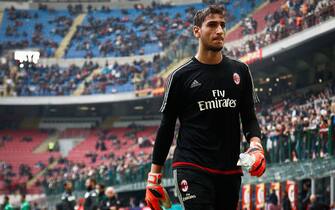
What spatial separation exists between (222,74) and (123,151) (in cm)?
4071

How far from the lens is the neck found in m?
5.99

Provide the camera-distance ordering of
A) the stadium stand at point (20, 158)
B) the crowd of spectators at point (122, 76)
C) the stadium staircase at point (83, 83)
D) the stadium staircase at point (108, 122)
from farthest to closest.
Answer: the stadium staircase at point (108, 122), the stadium staircase at point (83, 83), the crowd of spectators at point (122, 76), the stadium stand at point (20, 158)

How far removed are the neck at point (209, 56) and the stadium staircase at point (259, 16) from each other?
31941mm

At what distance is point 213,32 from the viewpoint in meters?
5.89

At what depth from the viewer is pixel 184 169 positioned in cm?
596

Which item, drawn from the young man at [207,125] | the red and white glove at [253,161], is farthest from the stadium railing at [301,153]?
the red and white glove at [253,161]

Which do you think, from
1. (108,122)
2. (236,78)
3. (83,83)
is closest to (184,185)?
(236,78)

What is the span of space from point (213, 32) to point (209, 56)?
0.65ft

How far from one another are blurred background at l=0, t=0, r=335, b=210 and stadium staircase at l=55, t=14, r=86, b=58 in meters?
0.08

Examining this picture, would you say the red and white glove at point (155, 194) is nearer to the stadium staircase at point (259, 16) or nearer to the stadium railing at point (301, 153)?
the stadium railing at point (301, 153)

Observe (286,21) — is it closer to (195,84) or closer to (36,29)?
(195,84)

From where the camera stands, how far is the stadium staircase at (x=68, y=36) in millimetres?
57375

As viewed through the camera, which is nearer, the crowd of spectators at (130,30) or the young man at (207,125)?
the young man at (207,125)

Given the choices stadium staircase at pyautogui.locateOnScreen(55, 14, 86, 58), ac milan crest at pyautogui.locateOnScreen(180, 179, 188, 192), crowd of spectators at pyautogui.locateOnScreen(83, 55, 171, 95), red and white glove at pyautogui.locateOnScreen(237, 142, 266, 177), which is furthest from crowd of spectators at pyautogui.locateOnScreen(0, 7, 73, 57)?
red and white glove at pyautogui.locateOnScreen(237, 142, 266, 177)
